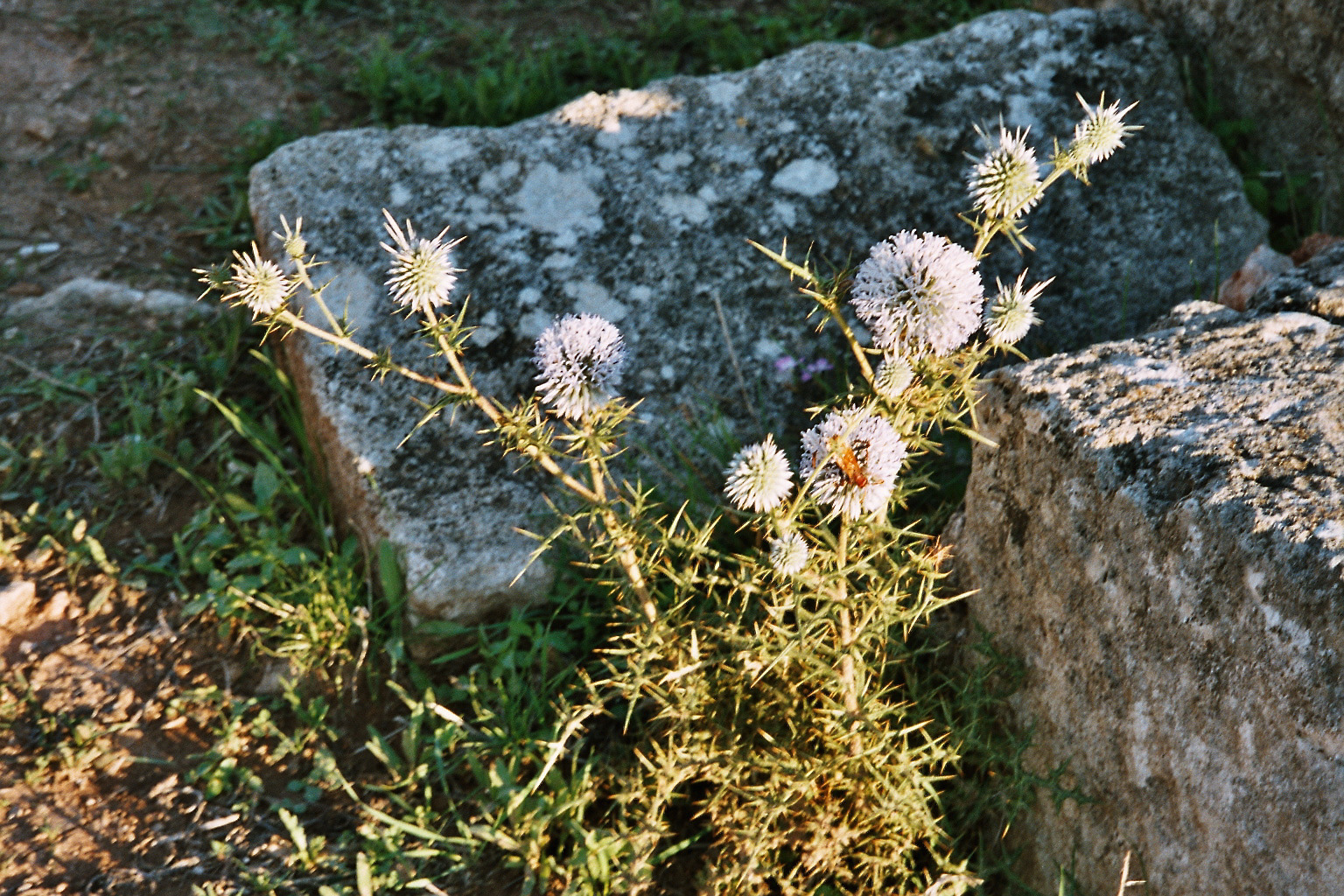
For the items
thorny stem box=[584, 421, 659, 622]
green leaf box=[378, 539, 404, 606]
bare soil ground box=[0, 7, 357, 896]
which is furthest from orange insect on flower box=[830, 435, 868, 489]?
bare soil ground box=[0, 7, 357, 896]

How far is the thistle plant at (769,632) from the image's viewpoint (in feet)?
5.65

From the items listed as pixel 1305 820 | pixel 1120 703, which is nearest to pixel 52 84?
pixel 1120 703

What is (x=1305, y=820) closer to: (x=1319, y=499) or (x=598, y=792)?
(x=1319, y=499)

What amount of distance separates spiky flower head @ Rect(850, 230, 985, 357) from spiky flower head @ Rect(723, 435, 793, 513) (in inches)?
10.4

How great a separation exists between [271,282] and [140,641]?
146 cm

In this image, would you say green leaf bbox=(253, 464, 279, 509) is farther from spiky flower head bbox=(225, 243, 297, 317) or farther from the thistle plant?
spiky flower head bbox=(225, 243, 297, 317)

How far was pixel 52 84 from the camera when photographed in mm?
4062

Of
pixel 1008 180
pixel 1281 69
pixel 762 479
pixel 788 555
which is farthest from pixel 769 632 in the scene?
pixel 1281 69

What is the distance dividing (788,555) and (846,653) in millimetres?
258

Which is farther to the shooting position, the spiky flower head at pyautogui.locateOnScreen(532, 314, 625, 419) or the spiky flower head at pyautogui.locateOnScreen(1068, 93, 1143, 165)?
the spiky flower head at pyautogui.locateOnScreen(532, 314, 625, 419)

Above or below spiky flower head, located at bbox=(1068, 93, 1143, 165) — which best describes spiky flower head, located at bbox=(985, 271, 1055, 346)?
below

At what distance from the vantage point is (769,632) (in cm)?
205

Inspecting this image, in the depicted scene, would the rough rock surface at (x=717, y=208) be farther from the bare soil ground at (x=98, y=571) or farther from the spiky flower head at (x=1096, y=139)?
the spiky flower head at (x=1096, y=139)

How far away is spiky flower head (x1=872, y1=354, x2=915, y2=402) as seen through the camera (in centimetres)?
172
